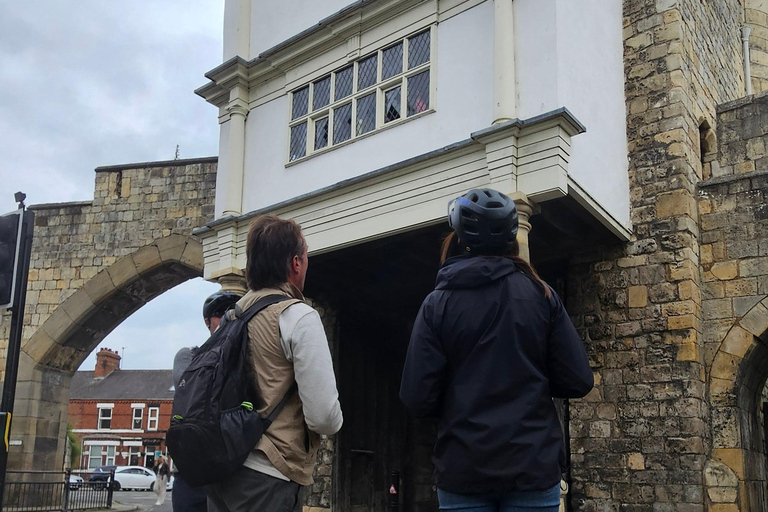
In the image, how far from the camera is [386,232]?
408 inches

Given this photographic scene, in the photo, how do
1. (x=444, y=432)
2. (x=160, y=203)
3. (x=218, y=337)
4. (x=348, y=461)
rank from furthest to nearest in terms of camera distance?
1. (x=160, y=203)
2. (x=348, y=461)
3. (x=218, y=337)
4. (x=444, y=432)

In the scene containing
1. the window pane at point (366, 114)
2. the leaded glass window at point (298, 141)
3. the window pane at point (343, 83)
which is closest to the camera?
the window pane at point (366, 114)

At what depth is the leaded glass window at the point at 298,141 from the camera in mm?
12102

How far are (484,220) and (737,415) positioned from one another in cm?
801

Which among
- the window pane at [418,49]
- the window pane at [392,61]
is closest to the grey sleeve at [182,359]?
the window pane at [418,49]

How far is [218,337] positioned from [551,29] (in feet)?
23.8

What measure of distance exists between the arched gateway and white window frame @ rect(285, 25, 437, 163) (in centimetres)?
554

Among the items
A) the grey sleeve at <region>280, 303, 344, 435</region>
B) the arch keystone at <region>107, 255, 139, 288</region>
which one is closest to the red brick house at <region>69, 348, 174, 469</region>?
the arch keystone at <region>107, 255, 139, 288</region>

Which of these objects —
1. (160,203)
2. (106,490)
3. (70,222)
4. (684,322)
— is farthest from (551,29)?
(106,490)

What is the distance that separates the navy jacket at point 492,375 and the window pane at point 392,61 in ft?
27.2

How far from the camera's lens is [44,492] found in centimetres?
1606

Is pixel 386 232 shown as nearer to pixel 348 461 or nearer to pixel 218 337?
pixel 348 461

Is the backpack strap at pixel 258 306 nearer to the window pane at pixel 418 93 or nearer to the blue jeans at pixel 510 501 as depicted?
the blue jeans at pixel 510 501

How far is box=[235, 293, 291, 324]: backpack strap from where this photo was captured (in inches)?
121
